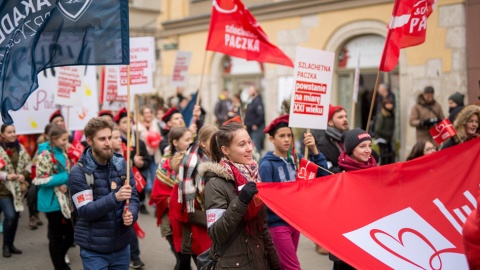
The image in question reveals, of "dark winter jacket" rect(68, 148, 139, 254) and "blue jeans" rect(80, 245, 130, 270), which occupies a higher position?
"dark winter jacket" rect(68, 148, 139, 254)

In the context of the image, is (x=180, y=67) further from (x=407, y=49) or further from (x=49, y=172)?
(x=49, y=172)

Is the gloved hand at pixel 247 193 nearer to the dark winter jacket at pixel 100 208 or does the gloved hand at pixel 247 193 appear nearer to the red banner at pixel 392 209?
the red banner at pixel 392 209

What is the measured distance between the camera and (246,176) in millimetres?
3938

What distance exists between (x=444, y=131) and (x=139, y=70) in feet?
14.8

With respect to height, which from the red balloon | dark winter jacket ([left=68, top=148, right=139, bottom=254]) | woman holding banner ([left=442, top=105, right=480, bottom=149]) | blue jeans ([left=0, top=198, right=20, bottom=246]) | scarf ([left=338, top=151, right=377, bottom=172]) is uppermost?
woman holding banner ([left=442, top=105, right=480, bottom=149])

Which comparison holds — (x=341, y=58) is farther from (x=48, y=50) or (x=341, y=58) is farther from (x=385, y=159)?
(x=48, y=50)

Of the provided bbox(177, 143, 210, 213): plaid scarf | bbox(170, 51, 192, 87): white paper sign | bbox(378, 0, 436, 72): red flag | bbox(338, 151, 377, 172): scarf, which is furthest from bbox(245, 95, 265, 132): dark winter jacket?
bbox(338, 151, 377, 172): scarf

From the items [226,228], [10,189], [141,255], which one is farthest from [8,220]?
[226,228]

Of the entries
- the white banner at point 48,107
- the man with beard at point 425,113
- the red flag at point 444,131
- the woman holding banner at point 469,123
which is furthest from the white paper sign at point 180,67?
the woman holding banner at point 469,123

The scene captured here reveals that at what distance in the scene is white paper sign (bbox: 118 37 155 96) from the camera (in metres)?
8.91

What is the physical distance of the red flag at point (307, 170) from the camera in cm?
512

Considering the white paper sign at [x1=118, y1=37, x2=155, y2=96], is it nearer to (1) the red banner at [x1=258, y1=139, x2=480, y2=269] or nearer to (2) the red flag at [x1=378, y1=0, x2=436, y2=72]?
(2) the red flag at [x1=378, y1=0, x2=436, y2=72]

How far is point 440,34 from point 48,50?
10045 millimetres

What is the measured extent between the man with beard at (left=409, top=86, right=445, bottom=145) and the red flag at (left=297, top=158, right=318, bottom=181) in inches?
268
